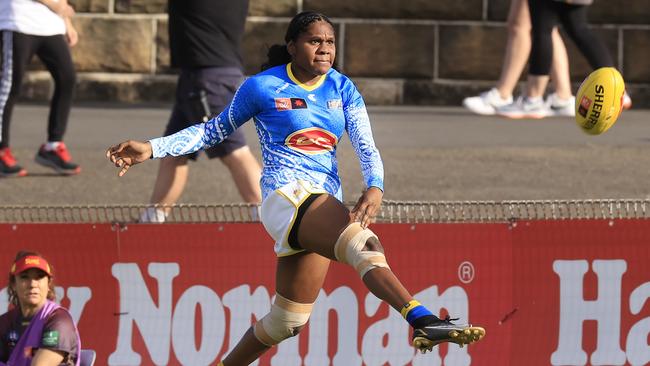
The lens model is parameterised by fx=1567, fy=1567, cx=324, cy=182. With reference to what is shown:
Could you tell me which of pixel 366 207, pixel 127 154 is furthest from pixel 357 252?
pixel 127 154

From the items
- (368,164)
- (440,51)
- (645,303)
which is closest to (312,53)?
(368,164)

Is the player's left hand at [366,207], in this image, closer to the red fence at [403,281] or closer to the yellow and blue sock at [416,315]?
the yellow and blue sock at [416,315]

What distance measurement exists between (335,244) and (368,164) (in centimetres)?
45

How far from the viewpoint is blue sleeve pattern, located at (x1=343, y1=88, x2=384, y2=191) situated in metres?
7.04

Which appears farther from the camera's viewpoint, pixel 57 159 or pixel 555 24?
pixel 555 24

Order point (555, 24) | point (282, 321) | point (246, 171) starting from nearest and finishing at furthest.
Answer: point (282, 321), point (246, 171), point (555, 24)

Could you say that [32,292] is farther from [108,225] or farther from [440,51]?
[440,51]

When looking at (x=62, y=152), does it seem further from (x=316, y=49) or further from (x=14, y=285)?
(x=316, y=49)

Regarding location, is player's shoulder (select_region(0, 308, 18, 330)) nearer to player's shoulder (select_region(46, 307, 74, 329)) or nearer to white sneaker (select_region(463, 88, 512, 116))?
player's shoulder (select_region(46, 307, 74, 329))

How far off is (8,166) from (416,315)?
6.29 m

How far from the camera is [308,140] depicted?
7.07 meters

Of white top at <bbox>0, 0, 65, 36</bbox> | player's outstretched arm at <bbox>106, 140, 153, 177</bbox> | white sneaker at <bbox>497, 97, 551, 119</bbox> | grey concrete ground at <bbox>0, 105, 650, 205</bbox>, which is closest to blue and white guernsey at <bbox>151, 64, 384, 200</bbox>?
player's outstretched arm at <bbox>106, 140, 153, 177</bbox>

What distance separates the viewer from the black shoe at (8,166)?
11992 millimetres

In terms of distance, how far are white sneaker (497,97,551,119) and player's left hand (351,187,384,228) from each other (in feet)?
23.3
